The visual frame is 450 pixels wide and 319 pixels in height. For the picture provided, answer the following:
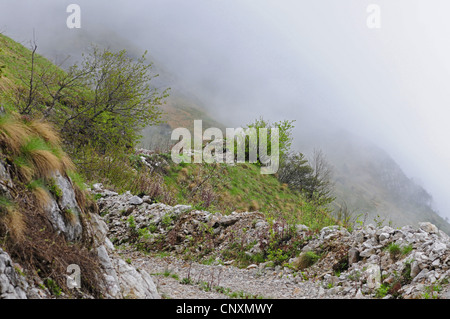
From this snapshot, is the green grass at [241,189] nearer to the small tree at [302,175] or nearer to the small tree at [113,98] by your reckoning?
the small tree at [302,175]

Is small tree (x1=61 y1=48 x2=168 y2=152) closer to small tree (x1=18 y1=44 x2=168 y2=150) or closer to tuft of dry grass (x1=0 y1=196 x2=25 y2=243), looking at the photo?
small tree (x1=18 y1=44 x2=168 y2=150)

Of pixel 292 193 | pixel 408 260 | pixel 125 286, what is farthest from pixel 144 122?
pixel 292 193

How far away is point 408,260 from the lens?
6398mm

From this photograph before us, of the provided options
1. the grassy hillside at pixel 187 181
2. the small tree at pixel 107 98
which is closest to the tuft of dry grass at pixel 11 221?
the grassy hillside at pixel 187 181

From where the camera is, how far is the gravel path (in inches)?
249

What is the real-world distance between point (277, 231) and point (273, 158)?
24.3 m

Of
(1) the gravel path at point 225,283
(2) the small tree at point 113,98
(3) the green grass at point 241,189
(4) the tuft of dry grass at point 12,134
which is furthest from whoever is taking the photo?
(3) the green grass at point 241,189

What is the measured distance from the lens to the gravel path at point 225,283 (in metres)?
6.33

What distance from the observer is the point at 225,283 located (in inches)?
292

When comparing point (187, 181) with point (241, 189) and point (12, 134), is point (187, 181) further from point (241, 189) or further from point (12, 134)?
point (12, 134)

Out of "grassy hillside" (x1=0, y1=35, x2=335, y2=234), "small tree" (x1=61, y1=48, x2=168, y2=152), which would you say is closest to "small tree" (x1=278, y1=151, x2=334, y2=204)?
"grassy hillside" (x1=0, y1=35, x2=335, y2=234)

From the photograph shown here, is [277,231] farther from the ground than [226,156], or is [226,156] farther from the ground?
[226,156]

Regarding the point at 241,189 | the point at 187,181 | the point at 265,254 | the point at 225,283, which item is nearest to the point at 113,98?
the point at 265,254

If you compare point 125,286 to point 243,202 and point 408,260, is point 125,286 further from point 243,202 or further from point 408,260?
point 243,202
